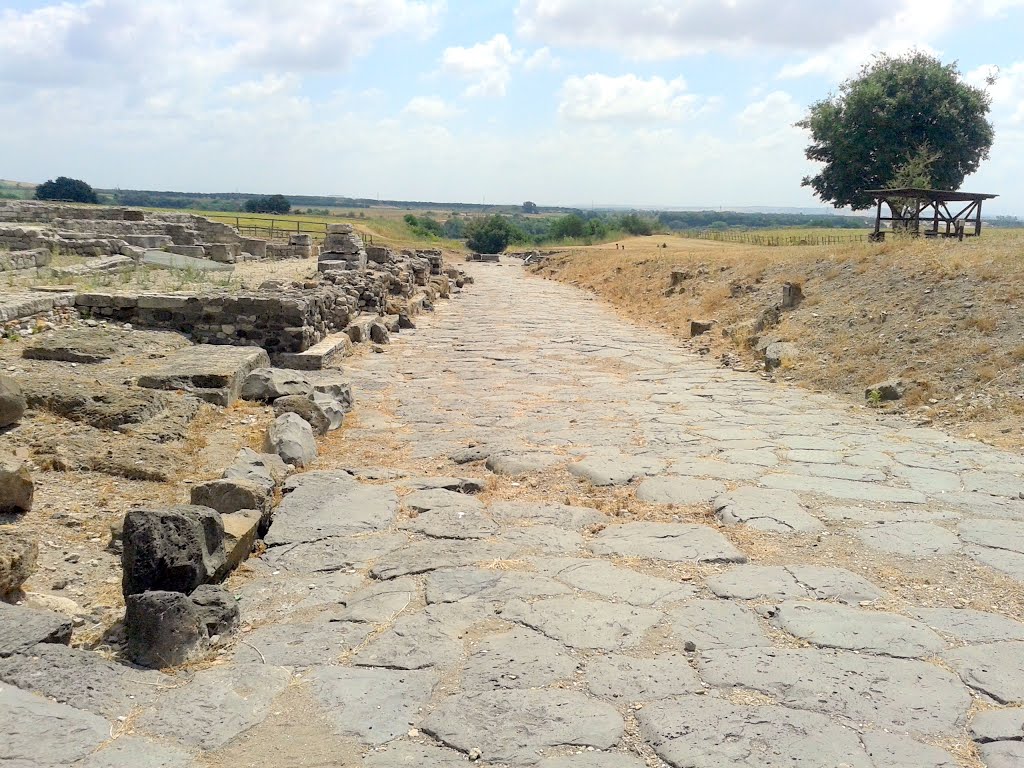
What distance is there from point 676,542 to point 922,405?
4235 millimetres

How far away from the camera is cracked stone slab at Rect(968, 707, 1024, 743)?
2.78m

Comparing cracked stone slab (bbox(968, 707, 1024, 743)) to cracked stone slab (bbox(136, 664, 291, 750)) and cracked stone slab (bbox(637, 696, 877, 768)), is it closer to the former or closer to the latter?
cracked stone slab (bbox(637, 696, 877, 768))

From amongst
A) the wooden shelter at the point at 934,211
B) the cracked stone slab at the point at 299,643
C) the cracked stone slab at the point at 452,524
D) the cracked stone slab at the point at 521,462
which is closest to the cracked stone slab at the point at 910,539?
the cracked stone slab at the point at 452,524

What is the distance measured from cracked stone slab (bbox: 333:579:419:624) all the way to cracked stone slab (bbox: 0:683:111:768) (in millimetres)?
1122

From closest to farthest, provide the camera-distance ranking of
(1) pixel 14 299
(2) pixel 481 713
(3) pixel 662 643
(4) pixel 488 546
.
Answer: (2) pixel 481 713
(3) pixel 662 643
(4) pixel 488 546
(1) pixel 14 299

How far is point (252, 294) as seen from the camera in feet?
33.7

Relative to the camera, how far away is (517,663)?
3.25m

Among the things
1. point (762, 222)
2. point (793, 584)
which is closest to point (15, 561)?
point (793, 584)

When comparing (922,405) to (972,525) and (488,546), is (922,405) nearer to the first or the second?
(972,525)

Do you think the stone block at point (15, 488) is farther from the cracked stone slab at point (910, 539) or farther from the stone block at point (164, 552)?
the cracked stone slab at point (910, 539)

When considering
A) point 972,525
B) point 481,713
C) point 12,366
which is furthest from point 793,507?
point 12,366

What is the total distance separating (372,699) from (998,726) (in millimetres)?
2074

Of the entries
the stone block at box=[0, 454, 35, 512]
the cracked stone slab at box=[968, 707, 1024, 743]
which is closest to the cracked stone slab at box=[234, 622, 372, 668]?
the stone block at box=[0, 454, 35, 512]

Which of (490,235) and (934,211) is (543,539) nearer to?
(934,211)
